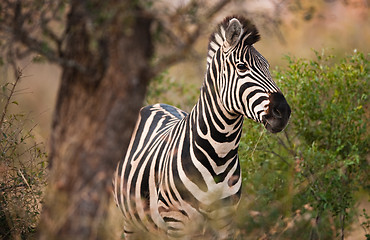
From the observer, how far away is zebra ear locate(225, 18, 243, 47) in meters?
4.27

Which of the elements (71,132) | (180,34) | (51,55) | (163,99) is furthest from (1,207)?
(163,99)

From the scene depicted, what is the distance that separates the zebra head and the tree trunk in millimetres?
1105

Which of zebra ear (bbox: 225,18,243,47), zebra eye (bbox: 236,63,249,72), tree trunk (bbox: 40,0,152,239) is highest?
zebra ear (bbox: 225,18,243,47)

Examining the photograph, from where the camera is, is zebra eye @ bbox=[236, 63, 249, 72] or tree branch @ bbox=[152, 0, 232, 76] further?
zebra eye @ bbox=[236, 63, 249, 72]

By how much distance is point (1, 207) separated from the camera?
16.1ft

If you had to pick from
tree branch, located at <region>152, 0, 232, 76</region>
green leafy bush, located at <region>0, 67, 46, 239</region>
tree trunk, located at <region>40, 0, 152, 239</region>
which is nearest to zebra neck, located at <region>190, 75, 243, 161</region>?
tree trunk, located at <region>40, 0, 152, 239</region>

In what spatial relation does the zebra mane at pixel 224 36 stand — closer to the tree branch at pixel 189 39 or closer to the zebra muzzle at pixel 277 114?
the zebra muzzle at pixel 277 114

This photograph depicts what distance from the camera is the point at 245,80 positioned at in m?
4.16

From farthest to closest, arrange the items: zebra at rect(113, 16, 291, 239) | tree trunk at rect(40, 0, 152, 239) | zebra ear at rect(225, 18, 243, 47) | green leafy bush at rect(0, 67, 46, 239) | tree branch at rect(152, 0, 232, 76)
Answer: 1. green leafy bush at rect(0, 67, 46, 239)
2. zebra ear at rect(225, 18, 243, 47)
3. zebra at rect(113, 16, 291, 239)
4. tree trunk at rect(40, 0, 152, 239)
5. tree branch at rect(152, 0, 232, 76)

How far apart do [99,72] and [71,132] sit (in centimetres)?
42

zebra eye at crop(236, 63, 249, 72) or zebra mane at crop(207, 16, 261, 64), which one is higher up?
zebra mane at crop(207, 16, 261, 64)

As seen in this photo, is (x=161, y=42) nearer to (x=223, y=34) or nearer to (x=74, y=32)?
(x=74, y=32)

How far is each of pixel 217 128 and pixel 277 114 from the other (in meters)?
0.60

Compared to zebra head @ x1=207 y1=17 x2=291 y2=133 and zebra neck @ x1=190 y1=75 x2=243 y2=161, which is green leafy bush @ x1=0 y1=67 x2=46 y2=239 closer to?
zebra neck @ x1=190 y1=75 x2=243 y2=161
